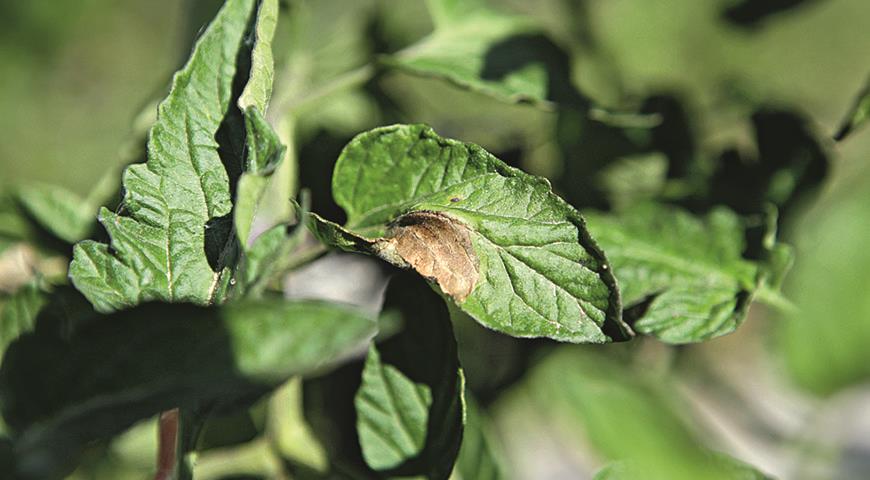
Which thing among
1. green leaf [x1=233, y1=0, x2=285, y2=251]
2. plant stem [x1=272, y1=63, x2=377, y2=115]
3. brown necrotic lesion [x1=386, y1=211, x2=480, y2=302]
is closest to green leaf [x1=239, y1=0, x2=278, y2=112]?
green leaf [x1=233, y1=0, x2=285, y2=251]

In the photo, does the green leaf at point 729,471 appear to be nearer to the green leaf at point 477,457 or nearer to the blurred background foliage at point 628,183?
the blurred background foliage at point 628,183

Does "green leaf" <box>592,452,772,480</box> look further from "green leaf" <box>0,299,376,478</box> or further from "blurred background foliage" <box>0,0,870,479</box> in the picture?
"green leaf" <box>0,299,376,478</box>

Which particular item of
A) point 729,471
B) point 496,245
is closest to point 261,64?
point 496,245

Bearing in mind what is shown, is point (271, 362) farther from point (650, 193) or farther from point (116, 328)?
point (650, 193)

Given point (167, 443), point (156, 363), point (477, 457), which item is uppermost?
point (156, 363)

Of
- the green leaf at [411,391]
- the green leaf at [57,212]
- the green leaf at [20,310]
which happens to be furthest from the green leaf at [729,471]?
the green leaf at [57,212]

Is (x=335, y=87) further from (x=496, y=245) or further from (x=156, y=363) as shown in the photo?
(x=156, y=363)
